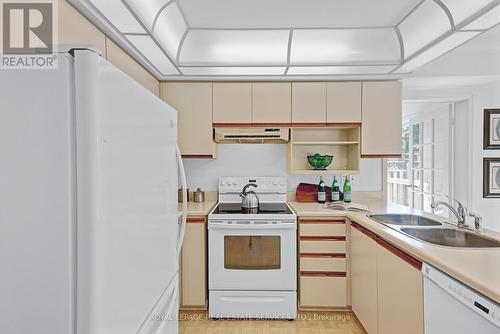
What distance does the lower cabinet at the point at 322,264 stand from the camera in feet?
7.82

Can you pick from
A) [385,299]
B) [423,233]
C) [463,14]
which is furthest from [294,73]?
[385,299]

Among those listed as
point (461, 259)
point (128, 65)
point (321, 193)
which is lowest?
point (461, 259)

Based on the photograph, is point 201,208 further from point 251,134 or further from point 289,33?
point 289,33

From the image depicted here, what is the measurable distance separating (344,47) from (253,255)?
1.90m

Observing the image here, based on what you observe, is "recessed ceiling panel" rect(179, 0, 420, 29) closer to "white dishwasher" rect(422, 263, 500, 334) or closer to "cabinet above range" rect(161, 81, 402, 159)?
"cabinet above range" rect(161, 81, 402, 159)

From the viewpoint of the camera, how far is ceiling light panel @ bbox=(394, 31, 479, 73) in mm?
1853

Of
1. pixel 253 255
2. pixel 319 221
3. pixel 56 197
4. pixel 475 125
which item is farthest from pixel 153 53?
pixel 475 125

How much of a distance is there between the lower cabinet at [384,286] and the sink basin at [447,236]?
0.71ft

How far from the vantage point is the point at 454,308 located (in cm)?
113

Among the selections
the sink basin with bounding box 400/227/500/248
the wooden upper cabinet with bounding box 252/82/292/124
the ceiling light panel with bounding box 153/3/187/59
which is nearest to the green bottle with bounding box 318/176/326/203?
the wooden upper cabinet with bounding box 252/82/292/124

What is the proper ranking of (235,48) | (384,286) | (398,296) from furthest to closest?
(235,48) < (384,286) < (398,296)

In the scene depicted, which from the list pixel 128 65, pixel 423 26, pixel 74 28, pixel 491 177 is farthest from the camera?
pixel 491 177

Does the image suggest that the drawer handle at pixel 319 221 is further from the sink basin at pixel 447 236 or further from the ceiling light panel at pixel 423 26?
the ceiling light panel at pixel 423 26

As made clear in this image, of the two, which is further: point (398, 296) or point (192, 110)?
point (192, 110)
